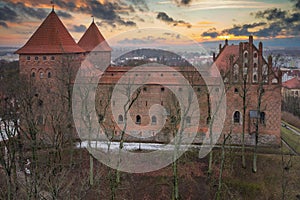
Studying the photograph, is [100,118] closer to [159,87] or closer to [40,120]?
[159,87]

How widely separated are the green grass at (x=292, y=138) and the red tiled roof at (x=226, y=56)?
22.5 ft

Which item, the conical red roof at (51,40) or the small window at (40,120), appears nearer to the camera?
the small window at (40,120)

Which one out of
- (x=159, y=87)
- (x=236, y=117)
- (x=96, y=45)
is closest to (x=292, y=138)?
(x=236, y=117)

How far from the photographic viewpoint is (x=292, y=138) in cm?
2698

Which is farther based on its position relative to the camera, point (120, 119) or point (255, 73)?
point (120, 119)

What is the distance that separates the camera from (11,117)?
20047 millimetres

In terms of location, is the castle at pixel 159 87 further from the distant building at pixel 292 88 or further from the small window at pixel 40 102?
the distant building at pixel 292 88

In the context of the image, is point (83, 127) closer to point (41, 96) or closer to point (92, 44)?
point (41, 96)

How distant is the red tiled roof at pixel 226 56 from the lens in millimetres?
25828

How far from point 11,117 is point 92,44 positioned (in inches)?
528

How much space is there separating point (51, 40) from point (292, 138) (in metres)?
19.0

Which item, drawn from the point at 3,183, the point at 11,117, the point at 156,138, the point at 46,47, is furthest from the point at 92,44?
the point at 3,183

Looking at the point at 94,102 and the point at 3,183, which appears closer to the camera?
the point at 3,183

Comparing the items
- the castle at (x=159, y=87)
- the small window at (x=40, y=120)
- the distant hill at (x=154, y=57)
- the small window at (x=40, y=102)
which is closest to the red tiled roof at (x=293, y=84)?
the castle at (x=159, y=87)
